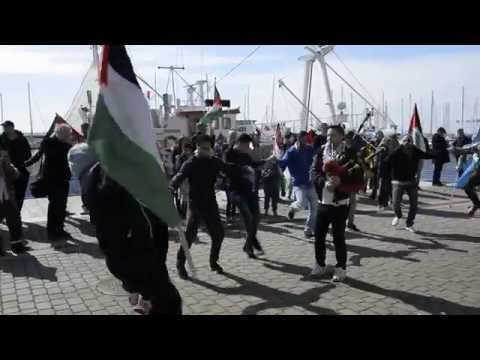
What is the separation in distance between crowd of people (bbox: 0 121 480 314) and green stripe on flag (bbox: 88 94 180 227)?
0.13m

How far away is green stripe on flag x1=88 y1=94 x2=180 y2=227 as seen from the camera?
3.23m

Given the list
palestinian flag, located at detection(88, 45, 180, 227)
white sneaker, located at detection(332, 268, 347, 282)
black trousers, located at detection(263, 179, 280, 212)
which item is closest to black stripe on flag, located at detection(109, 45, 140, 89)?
palestinian flag, located at detection(88, 45, 180, 227)

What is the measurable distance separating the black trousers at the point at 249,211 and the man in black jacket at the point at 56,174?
3349 millimetres

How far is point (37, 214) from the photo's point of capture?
418 inches

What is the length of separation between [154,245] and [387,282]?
140 inches

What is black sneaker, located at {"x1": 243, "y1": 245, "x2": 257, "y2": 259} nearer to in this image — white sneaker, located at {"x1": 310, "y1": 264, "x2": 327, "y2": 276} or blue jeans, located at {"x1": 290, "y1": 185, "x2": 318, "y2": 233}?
white sneaker, located at {"x1": 310, "y1": 264, "x2": 327, "y2": 276}

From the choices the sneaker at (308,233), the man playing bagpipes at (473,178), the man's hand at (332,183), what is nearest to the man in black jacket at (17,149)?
the sneaker at (308,233)

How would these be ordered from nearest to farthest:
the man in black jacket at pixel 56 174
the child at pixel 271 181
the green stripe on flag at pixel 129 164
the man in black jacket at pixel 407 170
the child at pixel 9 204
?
the green stripe on flag at pixel 129 164, the child at pixel 9 204, the man in black jacket at pixel 56 174, the man in black jacket at pixel 407 170, the child at pixel 271 181

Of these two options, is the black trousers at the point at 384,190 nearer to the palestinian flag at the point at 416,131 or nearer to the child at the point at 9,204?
the palestinian flag at the point at 416,131

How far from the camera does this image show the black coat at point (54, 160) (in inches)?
316

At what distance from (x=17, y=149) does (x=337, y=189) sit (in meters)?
6.31

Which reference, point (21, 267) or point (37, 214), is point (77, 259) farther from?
point (37, 214)

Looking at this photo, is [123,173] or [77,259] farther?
[77,259]
